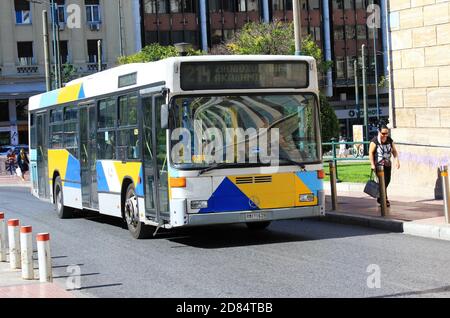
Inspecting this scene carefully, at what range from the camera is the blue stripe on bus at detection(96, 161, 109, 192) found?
1485 cm

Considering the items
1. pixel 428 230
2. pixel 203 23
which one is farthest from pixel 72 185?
pixel 203 23

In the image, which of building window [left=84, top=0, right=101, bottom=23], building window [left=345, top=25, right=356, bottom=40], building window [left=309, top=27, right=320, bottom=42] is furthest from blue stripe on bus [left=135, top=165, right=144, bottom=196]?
building window [left=345, top=25, right=356, bottom=40]

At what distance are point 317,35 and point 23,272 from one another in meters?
66.1

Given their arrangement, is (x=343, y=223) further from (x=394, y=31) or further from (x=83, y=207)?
(x=394, y=31)

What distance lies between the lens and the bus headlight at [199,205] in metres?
11.7

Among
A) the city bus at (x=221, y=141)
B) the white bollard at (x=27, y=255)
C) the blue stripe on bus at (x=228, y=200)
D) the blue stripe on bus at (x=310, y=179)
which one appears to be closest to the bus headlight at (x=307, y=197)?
the city bus at (x=221, y=141)

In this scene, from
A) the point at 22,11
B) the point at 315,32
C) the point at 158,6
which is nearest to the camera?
the point at 22,11

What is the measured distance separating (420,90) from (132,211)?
9034mm

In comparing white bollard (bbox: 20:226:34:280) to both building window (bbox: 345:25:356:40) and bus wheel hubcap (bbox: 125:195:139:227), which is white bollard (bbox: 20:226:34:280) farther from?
building window (bbox: 345:25:356:40)

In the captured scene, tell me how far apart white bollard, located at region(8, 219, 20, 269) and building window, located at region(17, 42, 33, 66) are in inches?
2049

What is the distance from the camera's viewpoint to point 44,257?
920 cm

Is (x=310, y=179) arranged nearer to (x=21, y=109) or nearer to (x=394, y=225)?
(x=394, y=225)
